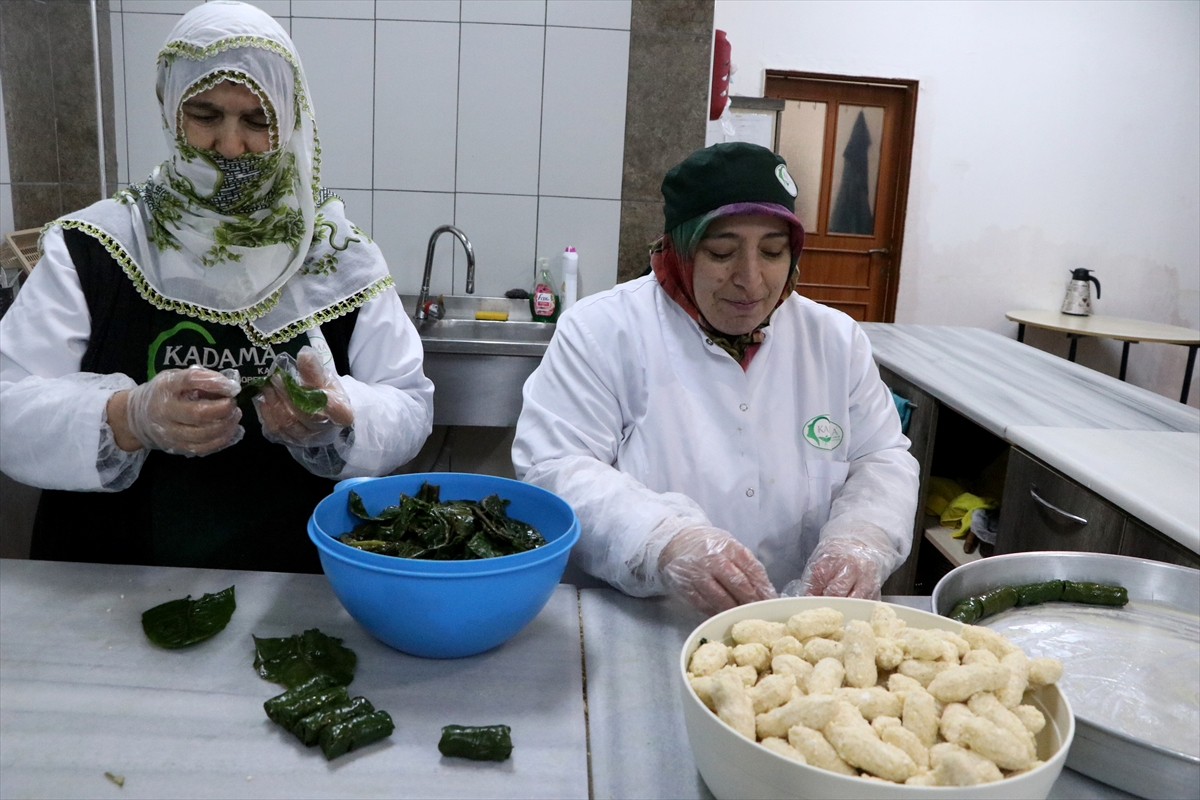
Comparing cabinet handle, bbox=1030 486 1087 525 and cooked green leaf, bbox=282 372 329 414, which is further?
cabinet handle, bbox=1030 486 1087 525

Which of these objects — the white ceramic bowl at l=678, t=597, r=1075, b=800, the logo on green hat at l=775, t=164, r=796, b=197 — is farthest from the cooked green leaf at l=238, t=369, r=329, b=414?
the logo on green hat at l=775, t=164, r=796, b=197

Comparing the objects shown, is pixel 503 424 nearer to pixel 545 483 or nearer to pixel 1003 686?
pixel 545 483

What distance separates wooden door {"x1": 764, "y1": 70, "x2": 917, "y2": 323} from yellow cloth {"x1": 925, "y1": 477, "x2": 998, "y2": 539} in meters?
3.34

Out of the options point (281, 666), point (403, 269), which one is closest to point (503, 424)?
point (403, 269)

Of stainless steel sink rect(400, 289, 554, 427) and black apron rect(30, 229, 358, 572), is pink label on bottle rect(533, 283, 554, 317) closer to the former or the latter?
stainless steel sink rect(400, 289, 554, 427)

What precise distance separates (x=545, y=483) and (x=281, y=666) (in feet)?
1.83

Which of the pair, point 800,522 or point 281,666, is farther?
point 800,522

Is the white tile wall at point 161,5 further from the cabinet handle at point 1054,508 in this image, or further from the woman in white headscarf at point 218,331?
the cabinet handle at point 1054,508

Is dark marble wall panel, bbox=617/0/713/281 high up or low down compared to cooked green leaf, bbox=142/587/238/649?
up

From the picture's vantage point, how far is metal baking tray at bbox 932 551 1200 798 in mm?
859

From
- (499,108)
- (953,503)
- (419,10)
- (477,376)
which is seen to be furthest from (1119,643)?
(419,10)

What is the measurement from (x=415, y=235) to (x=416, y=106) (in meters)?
0.50

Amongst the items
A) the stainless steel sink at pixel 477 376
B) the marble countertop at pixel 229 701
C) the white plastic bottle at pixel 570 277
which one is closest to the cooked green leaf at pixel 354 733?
the marble countertop at pixel 229 701

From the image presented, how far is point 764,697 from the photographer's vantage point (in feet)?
2.74
